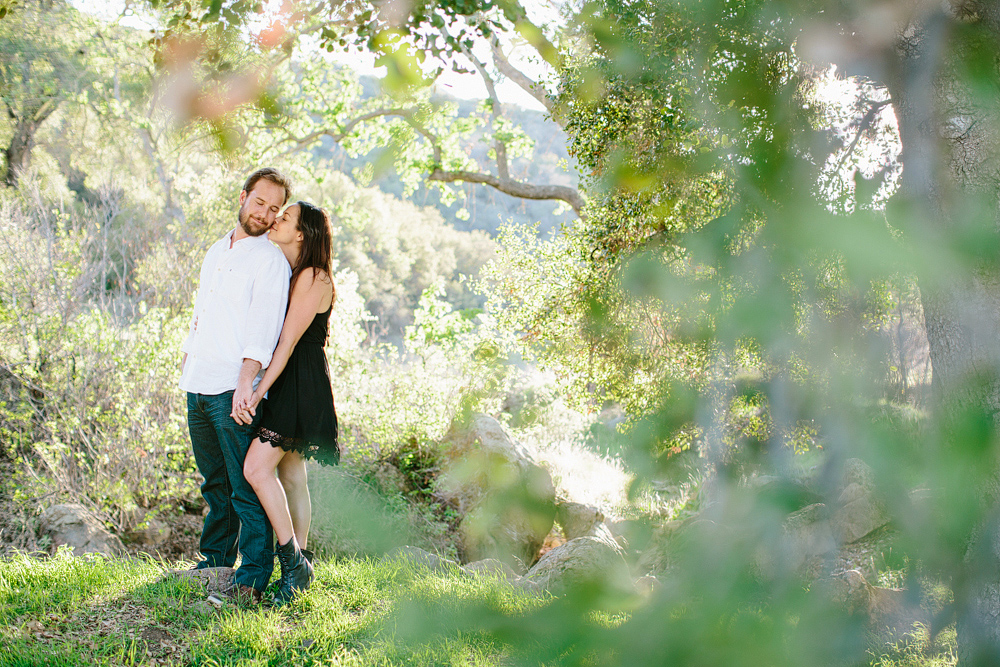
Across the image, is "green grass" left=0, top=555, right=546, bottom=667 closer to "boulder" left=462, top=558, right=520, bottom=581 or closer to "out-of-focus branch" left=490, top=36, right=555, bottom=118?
"boulder" left=462, top=558, right=520, bottom=581

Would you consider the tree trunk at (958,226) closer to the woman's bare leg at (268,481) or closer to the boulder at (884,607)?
the boulder at (884,607)

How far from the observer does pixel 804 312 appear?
0.49 meters

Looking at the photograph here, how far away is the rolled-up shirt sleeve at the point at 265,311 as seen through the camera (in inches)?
109

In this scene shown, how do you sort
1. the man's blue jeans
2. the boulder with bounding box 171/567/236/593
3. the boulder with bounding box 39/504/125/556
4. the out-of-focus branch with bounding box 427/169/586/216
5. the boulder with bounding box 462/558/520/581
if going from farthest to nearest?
1. the out-of-focus branch with bounding box 427/169/586/216
2. the boulder with bounding box 39/504/125/556
3. the boulder with bounding box 171/567/236/593
4. the man's blue jeans
5. the boulder with bounding box 462/558/520/581

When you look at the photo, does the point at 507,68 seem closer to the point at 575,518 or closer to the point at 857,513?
the point at 575,518

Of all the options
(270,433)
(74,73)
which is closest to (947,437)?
(270,433)

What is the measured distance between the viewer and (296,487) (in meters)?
3.09

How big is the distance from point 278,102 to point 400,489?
5363 mm

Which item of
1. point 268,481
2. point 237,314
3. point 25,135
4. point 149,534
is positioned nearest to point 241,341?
point 237,314

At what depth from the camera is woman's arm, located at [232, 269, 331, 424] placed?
109 inches

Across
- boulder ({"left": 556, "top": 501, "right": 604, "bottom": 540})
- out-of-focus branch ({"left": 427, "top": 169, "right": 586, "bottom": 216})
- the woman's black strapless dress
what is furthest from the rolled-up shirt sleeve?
out-of-focus branch ({"left": 427, "top": 169, "right": 586, "bottom": 216})

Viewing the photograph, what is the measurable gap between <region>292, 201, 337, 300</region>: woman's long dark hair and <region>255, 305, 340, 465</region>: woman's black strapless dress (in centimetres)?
25

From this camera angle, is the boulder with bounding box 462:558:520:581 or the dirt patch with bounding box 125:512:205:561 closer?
→ the boulder with bounding box 462:558:520:581

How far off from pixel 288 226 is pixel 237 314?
467 mm
